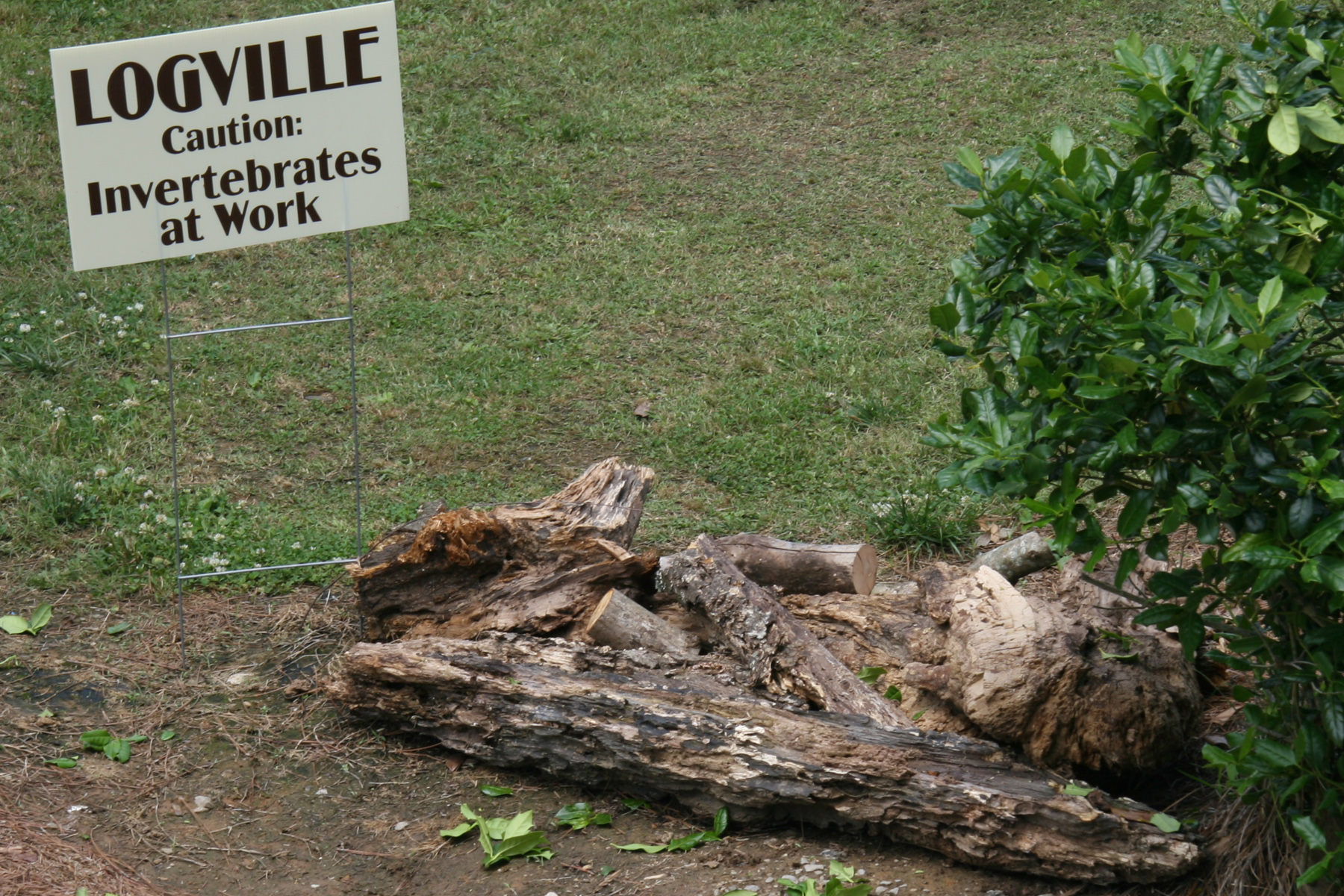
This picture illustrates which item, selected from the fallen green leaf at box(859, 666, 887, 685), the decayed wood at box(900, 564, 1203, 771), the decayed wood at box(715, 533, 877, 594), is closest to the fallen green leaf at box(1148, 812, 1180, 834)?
the decayed wood at box(900, 564, 1203, 771)

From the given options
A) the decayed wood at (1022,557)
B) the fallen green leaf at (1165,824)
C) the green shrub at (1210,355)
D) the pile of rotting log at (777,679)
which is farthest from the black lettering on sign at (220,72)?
the fallen green leaf at (1165,824)

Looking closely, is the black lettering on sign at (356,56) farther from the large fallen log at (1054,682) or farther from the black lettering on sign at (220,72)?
the large fallen log at (1054,682)

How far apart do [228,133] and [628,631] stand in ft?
7.22

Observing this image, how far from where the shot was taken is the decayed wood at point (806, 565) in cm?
440

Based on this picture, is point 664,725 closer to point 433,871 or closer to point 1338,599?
point 433,871

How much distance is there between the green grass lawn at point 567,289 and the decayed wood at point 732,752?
4.50 feet

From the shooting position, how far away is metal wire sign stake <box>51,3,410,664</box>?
4148 millimetres

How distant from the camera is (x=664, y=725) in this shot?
11.6ft

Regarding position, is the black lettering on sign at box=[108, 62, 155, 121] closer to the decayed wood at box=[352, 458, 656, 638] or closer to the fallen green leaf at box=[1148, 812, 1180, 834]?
the decayed wood at box=[352, 458, 656, 638]

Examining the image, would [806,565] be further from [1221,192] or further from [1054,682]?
[1221,192]

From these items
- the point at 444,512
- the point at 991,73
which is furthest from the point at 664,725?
the point at 991,73

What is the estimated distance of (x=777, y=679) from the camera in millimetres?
3719

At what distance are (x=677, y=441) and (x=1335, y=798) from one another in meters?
3.66

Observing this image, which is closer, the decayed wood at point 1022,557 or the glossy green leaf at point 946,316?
the glossy green leaf at point 946,316
